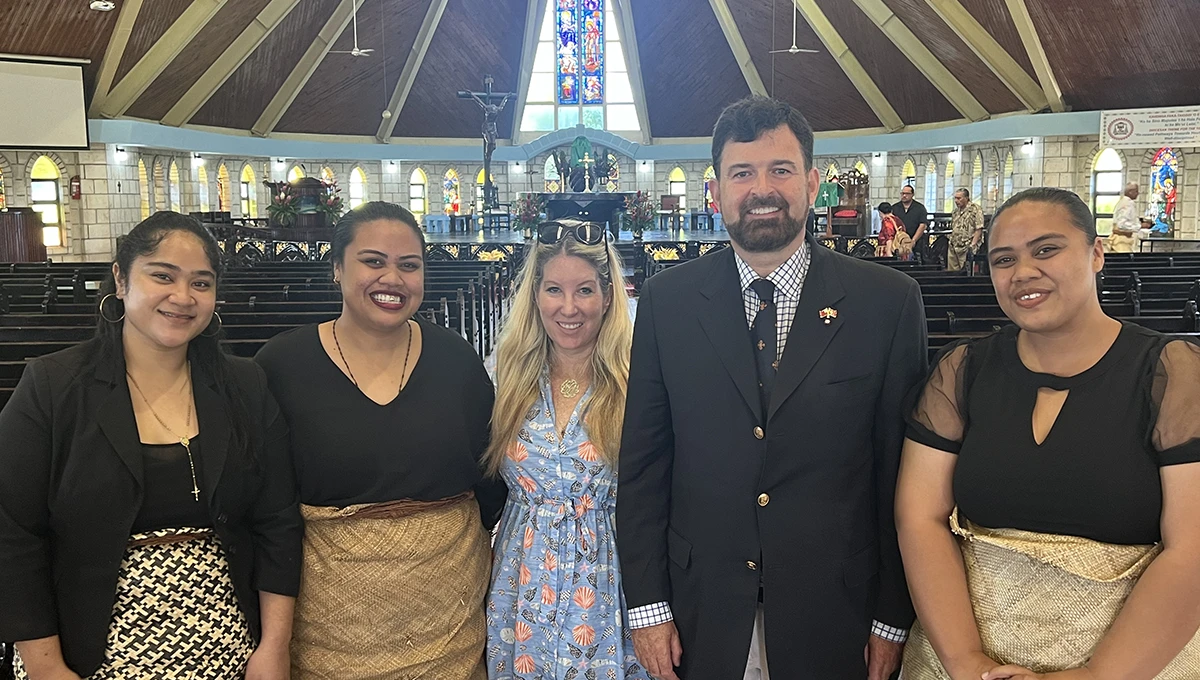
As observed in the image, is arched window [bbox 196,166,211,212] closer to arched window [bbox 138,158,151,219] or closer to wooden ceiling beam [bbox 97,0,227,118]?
arched window [bbox 138,158,151,219]

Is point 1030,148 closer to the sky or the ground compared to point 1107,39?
closer to the ground

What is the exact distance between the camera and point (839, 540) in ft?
6.57

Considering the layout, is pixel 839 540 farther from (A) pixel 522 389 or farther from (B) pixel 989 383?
(A) pixel 522 389

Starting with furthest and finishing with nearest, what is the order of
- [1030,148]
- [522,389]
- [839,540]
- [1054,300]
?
[1030,148] → [522,389] → [839,540] → [1054,300]

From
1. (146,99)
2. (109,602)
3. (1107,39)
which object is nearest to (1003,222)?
(109,602)

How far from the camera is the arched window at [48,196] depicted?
49.6ft

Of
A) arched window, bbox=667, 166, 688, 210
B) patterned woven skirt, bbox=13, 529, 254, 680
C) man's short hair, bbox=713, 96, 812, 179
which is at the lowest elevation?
patterned woven skirt, bbox=13, 529, 254, 680

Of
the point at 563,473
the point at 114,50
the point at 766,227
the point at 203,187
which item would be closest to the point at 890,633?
the point at 563,473

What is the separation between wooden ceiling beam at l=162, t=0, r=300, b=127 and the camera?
16578 mm

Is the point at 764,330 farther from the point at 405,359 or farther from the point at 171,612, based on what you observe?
the point at 171,612

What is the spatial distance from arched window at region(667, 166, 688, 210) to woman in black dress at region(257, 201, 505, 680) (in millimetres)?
22615

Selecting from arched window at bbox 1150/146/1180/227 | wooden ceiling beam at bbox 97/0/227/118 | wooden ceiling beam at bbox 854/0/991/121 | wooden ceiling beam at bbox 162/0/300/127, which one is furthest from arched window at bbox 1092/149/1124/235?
wooden ceiling beam at bbox 97/0/227/118

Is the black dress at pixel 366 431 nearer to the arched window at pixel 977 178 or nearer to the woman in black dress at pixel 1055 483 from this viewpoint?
the woman in black dress at pixel 1055 483

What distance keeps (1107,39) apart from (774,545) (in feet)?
45.2
